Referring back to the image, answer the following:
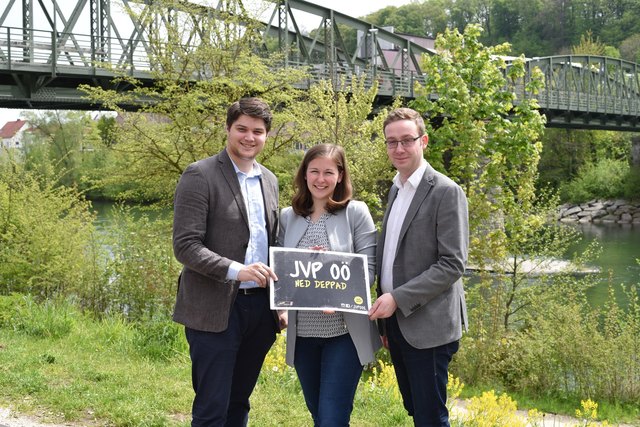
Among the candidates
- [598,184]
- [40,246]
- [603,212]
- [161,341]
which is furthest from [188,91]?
[598,184]

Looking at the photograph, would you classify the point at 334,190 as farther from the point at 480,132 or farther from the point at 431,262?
the point at 480,132

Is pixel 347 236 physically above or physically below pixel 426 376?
above

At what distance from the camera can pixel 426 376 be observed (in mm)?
3693

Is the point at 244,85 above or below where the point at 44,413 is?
above

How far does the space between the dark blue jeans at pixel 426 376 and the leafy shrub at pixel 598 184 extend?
5495 cm

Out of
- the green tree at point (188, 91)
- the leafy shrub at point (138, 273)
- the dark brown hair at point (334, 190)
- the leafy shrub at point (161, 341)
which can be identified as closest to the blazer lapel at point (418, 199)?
the dark brown hair at point (334, 190)

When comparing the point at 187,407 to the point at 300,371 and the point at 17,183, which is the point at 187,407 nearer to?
the point at 300,371

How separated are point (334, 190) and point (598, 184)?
5586 cm

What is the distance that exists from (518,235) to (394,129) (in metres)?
7.58

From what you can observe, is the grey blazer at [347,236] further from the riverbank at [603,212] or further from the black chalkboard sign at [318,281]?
the riverbank at [603,212]

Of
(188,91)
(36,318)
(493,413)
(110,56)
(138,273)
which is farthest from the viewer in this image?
(110,56)

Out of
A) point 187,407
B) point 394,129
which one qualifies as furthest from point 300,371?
point 187,407

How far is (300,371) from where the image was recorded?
12.9 feet

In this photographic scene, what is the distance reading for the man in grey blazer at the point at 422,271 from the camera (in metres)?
3.61
